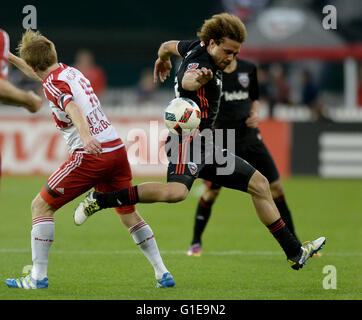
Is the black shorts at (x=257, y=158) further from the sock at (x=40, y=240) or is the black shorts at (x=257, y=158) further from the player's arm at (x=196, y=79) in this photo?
the sock at (x=40, y=240)

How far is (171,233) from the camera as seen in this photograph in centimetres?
1105

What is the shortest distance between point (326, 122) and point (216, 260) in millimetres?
9699

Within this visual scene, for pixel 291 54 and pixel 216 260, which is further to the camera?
pixel 291 54

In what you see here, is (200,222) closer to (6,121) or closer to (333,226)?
(333,226)

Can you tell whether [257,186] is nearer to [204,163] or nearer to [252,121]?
[204,163]

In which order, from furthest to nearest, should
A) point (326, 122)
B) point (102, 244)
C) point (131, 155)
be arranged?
point (326, 122)
point (131, 155)
point (102, 244)

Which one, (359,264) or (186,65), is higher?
(186,65)

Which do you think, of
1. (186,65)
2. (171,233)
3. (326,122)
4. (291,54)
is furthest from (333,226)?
(291,54)

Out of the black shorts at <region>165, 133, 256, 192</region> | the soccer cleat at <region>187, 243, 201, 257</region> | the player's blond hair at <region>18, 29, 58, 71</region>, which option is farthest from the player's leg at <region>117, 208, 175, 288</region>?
the soccer cleat at <region>187, 243, 201, 257</region>

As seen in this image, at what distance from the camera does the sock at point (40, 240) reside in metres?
7.04

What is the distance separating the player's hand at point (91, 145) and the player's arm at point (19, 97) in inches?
22.5

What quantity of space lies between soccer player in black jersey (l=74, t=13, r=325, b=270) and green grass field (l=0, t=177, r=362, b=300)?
593 millimetres

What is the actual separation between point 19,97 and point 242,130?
3884 mm

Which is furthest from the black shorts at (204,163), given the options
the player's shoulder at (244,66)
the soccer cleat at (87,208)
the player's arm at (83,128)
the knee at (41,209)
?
the player's shoulder at (244,66)
